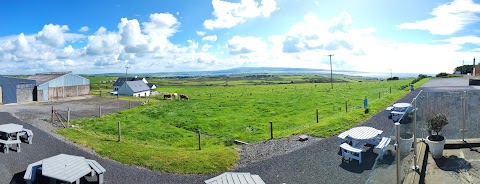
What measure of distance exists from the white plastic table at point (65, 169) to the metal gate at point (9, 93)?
3880 centimetres

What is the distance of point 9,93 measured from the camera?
4150 cm

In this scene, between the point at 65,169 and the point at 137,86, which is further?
the point at 137,86

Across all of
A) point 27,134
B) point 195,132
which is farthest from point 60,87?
point 27,134

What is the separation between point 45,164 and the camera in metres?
10.1

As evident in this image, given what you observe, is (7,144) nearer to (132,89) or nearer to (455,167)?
(455,167)

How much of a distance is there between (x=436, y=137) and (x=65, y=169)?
466 inches

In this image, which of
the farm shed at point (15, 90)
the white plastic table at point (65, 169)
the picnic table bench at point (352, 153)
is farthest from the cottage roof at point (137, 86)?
the picnic table bench at point (352, 153)

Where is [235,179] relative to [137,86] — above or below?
below

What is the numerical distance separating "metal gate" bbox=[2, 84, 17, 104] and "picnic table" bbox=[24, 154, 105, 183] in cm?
3880

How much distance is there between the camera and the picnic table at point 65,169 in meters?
9.32

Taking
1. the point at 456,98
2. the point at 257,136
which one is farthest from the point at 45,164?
the point at 456,98

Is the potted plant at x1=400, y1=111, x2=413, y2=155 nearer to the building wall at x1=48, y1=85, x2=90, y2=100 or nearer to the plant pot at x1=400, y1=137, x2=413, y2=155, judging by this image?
the plant pot at x1=400, y1=137, x2=413, y2=155

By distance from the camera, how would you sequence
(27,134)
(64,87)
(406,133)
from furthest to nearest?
(64,87)
(27,134)
(406,133)

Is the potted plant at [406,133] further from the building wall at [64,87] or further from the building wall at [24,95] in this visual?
the building wall at [64,87]
